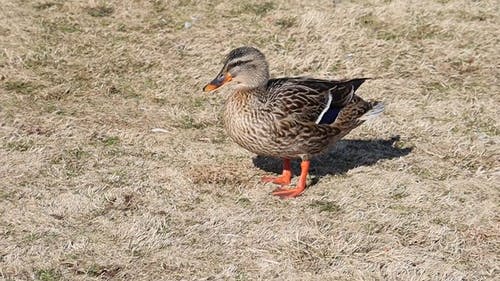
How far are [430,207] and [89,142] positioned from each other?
10.8ft

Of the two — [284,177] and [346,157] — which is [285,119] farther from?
[346,157]

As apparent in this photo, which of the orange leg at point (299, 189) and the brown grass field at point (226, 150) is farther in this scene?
the orange leg at point (299, 189)

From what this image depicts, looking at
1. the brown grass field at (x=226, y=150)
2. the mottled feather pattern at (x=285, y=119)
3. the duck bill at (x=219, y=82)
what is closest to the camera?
the brown grass field at (x=226, y=150)

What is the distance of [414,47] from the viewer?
388 inches

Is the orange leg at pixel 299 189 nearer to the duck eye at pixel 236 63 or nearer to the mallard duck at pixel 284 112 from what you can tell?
the mallard duck at pixel 284 112

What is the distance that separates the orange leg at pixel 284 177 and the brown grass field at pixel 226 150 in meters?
0.11

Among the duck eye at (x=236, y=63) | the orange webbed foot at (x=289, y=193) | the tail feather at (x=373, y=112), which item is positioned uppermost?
the duck eye at (x=236, y=63)

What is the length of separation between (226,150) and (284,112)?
117 cm

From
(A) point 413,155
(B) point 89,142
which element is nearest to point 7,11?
(B) point 89,142

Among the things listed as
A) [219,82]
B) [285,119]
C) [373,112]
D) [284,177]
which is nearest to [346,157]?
[373,112]

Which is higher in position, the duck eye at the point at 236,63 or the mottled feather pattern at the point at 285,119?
the duck eye at the point at 236,63

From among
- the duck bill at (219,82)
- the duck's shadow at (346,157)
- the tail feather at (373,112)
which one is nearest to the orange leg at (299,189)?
the duck's shadow at (346,157)

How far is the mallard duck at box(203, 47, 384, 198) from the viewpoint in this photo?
22.2ft

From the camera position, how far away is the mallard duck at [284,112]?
6.78 m
